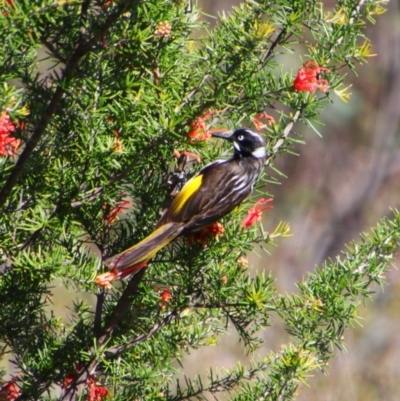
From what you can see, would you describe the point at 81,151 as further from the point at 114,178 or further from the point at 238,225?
the point at 238,225

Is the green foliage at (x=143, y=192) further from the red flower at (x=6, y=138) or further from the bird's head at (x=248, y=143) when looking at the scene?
the bird's head at (x=248, y=143)

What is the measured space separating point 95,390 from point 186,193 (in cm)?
98

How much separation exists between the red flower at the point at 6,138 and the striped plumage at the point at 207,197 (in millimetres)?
436

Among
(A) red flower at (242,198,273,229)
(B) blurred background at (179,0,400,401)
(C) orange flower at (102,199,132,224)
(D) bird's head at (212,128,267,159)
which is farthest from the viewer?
(B) blurred background at (179,0,400,401)

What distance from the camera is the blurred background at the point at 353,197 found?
804 centimetres

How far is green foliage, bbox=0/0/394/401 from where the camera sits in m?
1.95

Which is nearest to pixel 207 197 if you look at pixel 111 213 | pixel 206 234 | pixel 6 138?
pixel 206 234

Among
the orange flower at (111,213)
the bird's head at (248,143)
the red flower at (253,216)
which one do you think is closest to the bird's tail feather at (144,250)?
the orange flower at (111,213)

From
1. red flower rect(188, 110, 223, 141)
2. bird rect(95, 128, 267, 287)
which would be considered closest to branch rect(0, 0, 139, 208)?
red flower rect(188, 110, 223, 141)

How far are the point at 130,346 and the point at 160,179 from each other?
0.58 metres

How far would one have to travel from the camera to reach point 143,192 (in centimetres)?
243

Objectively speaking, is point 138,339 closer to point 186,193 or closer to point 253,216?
point 253,216

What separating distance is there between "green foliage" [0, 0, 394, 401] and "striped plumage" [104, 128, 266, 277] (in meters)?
0.07

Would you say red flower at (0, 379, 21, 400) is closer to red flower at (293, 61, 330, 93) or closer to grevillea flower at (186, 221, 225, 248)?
grevillea flower at (186, 221, 225, 248)
